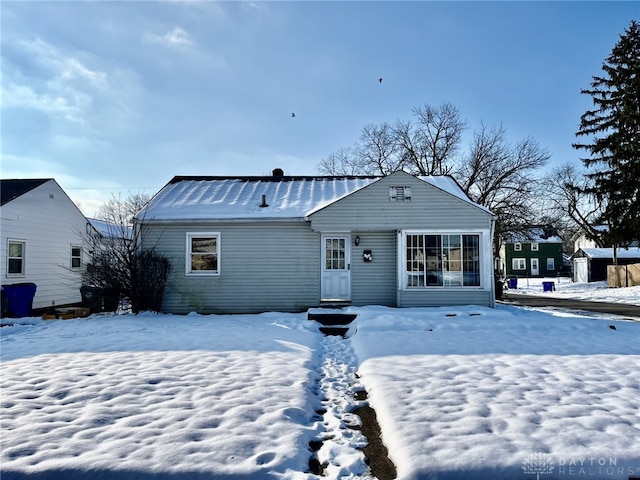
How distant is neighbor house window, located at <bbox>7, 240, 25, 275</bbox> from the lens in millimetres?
12363

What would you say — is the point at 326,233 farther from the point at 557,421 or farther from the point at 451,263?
the point at 557,421

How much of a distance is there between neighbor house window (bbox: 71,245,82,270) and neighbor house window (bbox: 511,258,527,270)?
4574 cm

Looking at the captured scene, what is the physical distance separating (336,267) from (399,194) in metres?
2.94

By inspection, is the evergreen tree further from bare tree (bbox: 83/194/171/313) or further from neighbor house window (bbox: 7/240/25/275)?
neighbor house window (bbox: 7/240/25/275)

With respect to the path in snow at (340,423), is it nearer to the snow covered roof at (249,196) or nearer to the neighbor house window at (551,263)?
the snow covered roof at (249,196)

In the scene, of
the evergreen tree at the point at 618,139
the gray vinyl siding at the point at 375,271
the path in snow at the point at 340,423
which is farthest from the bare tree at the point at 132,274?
the evergreen tree at the point at 618,139

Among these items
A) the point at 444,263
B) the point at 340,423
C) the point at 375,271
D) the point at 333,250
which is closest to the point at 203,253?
the point at 333,250

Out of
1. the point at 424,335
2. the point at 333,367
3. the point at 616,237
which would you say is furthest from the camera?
the point at 616,237

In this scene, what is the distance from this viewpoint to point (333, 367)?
606 cm

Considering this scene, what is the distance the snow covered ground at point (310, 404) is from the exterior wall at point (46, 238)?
6273 millimetres

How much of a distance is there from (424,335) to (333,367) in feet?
9.48

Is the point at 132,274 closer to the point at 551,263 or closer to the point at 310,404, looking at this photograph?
the point at 310,404

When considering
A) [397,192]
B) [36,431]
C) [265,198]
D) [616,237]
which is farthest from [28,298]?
[616,237]

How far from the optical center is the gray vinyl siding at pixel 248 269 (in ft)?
37.3
